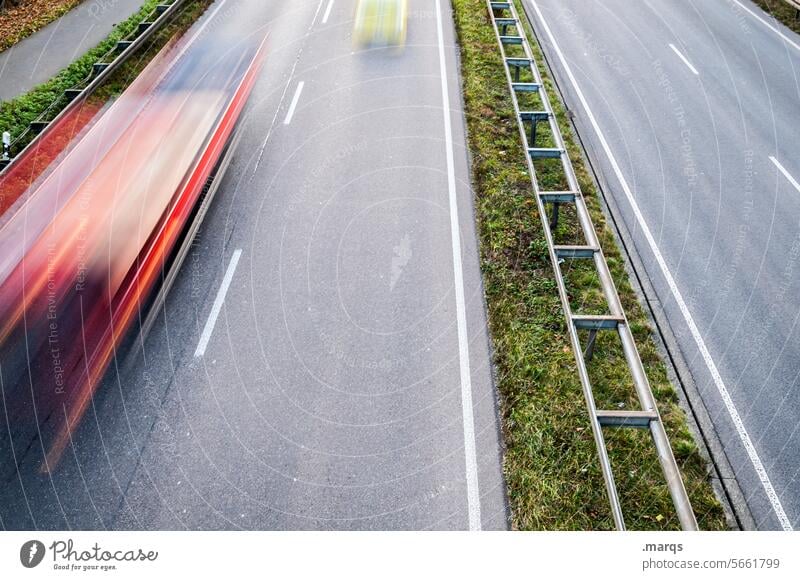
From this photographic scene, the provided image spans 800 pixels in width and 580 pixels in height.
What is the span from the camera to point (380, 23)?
1948 centimetres

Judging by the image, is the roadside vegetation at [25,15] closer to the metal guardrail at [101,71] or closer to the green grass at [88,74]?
the green grass at [88,74]

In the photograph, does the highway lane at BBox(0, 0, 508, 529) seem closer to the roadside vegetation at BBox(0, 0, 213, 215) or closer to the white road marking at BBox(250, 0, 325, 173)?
the white road marking at BBox(250, 0, 325, 173)

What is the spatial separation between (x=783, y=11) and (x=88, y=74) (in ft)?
71.3

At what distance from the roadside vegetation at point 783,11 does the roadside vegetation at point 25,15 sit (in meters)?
23.5

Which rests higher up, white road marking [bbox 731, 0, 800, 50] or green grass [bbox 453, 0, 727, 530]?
green grass [bbox 453, 0, 727, 530]

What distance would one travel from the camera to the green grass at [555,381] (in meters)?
6.89

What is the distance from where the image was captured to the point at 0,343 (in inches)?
341

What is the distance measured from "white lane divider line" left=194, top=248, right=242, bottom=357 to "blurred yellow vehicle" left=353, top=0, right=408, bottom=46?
1047cm

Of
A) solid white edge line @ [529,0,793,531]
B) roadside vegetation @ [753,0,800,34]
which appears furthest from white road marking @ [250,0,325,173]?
roadside vegetation @ [753,0,800,34]

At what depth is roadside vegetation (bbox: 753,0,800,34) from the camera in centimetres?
1962

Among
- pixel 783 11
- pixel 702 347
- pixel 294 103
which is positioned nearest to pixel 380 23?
pixel 294 103

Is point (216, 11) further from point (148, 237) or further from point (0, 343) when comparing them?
point (0, 343)

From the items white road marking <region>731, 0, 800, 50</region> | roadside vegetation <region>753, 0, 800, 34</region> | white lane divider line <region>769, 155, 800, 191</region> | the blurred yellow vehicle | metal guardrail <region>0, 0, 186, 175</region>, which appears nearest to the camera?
white lane divider line <region>769, 155, 800, 191</region>
